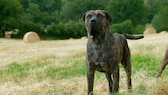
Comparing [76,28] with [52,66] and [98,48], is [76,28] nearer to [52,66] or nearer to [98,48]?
[52,66]

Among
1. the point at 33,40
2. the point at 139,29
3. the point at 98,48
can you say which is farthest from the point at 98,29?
the point at 139,29

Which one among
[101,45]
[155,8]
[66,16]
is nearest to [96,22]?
[101,45]

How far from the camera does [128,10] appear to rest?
79500 millimetres

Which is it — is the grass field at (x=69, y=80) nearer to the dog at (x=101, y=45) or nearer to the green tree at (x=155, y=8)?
the dog at (x=101, y=45)

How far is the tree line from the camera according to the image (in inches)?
2146

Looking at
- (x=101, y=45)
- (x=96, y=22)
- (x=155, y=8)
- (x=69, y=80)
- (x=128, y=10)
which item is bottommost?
(x=155, y=8)

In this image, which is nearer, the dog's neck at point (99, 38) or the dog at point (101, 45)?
the dog at point (101, 45)

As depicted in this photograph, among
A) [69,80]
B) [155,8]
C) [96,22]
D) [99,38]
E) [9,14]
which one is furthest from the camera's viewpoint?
[155,8]

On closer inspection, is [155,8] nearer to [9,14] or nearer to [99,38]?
[9,14]

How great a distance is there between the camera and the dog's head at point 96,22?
25.4ft

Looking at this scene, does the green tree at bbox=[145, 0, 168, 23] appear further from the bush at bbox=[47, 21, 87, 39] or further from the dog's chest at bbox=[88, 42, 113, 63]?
the dog's chest at bbox=[88, 42, 113, 63]

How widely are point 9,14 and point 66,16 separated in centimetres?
2238

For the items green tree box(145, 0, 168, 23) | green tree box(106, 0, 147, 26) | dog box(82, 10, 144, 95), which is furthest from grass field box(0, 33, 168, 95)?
green tree box(145, 0, 168, 23)

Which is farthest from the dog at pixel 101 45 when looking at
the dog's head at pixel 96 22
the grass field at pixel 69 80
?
the grass field at pixel 69 80
